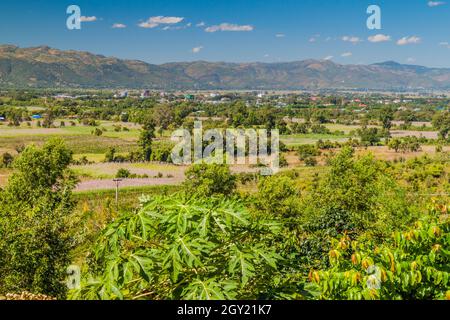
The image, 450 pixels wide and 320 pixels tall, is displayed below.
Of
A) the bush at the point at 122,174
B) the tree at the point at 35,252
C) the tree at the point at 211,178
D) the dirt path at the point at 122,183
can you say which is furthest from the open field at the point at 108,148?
the tree at the point at 35,252

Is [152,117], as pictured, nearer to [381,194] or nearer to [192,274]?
[381,194]

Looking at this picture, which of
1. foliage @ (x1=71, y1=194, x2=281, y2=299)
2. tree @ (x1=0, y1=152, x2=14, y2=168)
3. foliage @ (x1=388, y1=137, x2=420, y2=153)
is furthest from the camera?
foliage @ (x1=388, y1=137, x2=420, y2=153)

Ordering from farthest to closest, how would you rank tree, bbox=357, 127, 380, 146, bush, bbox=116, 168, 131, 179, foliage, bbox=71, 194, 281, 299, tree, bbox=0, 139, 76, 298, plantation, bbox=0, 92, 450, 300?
tree, bbox=357, 127, 380, 146
bush, bbox=116, 168, 131, 179
tree, bbox=0, 139, 76, 298
plantation, bbox=0, 92, 450, 300
foliage, bbox=71, 194, 281, 299

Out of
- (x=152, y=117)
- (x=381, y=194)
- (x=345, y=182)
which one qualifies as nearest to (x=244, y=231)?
(x=381, y=194)

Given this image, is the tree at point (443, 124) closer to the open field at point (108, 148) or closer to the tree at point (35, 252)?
the open field at point (108, 148)

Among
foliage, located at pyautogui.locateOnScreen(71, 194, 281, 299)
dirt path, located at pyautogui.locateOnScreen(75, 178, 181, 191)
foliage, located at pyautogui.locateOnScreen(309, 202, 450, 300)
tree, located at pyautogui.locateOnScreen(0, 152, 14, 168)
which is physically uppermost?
foliage, located at pyautogui.locateOnScreen(71, 194, 281, 299)

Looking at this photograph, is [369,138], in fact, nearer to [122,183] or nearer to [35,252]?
[122,183]

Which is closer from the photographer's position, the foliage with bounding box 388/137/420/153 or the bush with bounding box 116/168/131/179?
the bush with bounding box 116/168/131/179

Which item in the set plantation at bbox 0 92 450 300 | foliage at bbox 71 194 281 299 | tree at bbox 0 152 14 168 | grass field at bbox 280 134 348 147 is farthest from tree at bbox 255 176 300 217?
grass field at bbox 280 134 348 147

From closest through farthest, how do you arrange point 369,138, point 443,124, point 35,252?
point 35,252, point 369,138, point 443,124

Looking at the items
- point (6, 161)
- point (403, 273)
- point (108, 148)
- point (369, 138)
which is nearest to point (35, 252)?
point (403, 273)

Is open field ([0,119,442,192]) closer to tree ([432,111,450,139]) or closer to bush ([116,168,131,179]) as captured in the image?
bush ([116,168,131,179])
